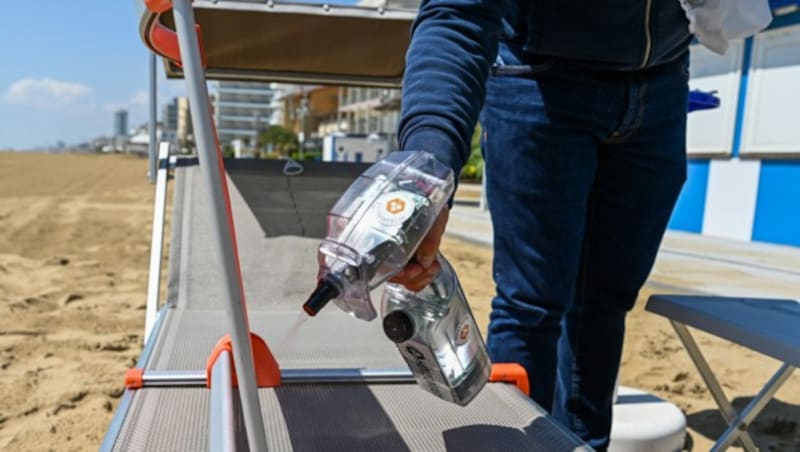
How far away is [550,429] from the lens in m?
1.07

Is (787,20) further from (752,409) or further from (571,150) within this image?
(571,150)

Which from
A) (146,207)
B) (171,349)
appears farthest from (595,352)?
(146,207)

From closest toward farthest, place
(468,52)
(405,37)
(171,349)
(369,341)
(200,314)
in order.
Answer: (468,52)
(171,349)
(369,341)
(200,314)
(405,37)

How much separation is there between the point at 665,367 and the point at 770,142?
5.42 metres

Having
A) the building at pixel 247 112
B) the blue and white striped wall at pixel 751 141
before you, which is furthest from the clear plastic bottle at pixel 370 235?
the building at pixel 247 112

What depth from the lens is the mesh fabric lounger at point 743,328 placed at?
1.28 meters

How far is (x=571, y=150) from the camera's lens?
45.5 inches

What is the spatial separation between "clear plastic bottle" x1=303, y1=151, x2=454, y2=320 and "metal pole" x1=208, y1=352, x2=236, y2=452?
0.25 metres

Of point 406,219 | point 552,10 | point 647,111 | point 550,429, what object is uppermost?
point 552,10

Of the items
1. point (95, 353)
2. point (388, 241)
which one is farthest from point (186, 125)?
point (388, 241)

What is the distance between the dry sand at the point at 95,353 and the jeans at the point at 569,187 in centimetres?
113

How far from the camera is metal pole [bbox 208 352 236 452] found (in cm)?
81

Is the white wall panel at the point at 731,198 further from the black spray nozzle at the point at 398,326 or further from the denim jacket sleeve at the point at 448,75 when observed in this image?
the black spray nozzle at the point at 398,326

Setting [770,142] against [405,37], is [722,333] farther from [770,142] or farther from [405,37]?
[770,142]
